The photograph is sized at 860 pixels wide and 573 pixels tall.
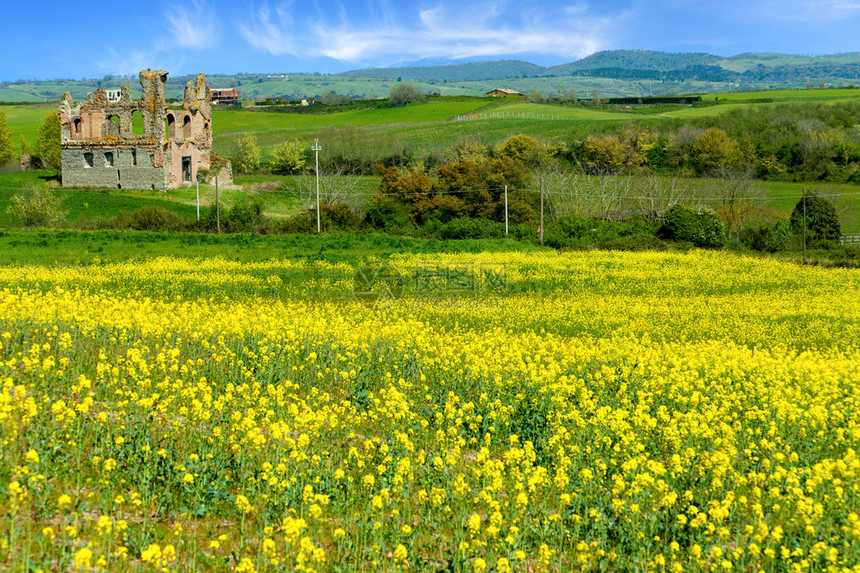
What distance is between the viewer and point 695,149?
245ft

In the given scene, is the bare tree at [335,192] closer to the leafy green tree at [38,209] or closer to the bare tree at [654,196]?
the leafy green tree at [38,209]

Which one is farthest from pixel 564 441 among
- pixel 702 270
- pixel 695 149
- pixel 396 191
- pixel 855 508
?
pixel 695 149

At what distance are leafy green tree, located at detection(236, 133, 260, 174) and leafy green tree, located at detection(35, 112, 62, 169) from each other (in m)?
20.8

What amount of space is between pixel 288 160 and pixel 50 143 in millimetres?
29058

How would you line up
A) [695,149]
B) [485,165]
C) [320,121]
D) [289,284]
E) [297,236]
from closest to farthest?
[289,284], [297,236], [485,165], [695,149], [320,121]

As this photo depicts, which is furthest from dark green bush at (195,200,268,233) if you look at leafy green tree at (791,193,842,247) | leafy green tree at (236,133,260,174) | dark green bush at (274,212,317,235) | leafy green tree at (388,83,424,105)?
leafy green tree at (388,83,424,105)

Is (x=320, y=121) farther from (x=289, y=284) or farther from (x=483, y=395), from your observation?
(x=483, y=395)

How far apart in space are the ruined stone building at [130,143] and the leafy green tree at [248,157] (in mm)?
15753

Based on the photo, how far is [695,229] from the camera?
128ft

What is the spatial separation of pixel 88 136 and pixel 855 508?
66.3m

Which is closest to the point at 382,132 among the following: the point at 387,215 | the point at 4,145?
the point at 4,145

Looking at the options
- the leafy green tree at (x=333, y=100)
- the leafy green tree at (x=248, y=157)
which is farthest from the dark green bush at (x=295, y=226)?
the leafy green tree at (x=333, y=100)

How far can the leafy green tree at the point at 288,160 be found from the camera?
80062mm

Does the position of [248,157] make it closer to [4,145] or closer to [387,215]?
[4,145]
